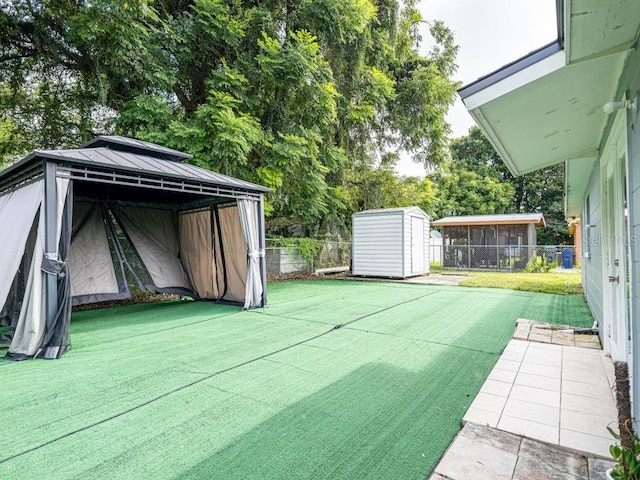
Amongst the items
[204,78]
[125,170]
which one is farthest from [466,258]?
[125,170]

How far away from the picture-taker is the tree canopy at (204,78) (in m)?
6.95

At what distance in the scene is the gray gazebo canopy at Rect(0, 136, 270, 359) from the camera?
3721mm

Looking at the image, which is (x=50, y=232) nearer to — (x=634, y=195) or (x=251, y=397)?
(x=251, y=397)

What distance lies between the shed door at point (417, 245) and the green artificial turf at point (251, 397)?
5130mm

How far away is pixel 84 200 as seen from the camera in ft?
19.8

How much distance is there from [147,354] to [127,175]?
2.36m

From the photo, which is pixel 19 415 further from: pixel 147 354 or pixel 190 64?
pixel 190 64

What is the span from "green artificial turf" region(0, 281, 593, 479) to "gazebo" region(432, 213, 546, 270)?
8828 mm

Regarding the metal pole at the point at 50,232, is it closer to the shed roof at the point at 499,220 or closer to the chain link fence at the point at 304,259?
the chain link fence at the point at 304,259

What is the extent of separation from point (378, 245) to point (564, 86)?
26.9ft

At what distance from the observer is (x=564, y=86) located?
86.8 inches

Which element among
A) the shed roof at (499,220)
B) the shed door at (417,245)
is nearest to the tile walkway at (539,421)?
the shed door at (417,245)

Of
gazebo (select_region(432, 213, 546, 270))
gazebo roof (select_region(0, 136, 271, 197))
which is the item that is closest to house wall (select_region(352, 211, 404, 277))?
gazebo (select_region(432, 213, 546, 270))

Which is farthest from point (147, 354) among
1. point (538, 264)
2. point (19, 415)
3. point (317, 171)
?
point (538, 264)
